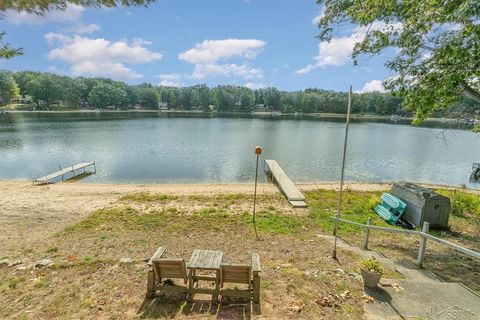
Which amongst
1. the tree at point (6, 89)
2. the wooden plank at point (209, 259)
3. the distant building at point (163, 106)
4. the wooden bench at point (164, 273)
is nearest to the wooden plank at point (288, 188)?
the wooden plank at point (209, 259)

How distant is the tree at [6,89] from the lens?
260ft

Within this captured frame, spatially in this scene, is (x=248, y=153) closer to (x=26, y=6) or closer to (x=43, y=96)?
(x=26, y=6)

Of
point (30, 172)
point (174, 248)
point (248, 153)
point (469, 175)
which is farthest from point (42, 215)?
point (469, 175)

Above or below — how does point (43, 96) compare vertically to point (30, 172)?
above

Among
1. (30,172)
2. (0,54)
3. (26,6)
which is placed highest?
(26,6)

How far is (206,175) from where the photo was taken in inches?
861

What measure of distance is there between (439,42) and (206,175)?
1751 centimetres

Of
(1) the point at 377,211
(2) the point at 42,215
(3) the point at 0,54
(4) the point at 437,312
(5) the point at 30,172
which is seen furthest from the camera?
(5) the point at 30,172

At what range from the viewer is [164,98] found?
5182 inches

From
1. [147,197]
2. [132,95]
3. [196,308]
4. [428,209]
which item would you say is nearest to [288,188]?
[428,209]

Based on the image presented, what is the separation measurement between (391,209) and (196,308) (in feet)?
34.3

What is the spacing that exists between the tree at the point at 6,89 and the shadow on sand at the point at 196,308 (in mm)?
104454

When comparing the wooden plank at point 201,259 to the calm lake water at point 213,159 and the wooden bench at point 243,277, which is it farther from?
the calm lake water at point 213,159

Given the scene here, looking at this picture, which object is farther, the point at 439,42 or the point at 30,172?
the point at 30,172
